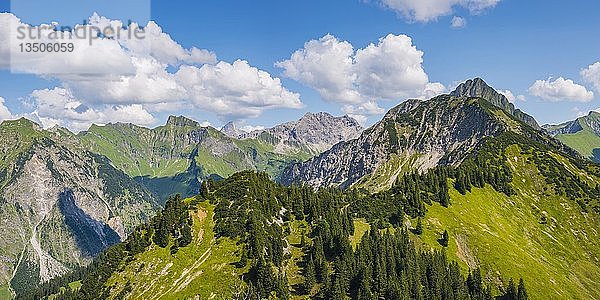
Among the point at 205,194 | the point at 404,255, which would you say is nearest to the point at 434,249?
the point at 404,255

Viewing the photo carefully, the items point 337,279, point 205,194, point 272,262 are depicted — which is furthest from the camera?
point 205,194

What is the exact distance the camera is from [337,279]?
454 ft

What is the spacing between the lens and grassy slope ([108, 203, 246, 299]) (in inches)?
5620

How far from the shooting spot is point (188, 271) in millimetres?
152750

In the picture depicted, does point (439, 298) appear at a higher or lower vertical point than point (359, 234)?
lower

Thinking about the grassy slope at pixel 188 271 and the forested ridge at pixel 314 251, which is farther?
the grassy slope at pixel 188 271

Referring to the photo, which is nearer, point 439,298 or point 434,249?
point 439,298

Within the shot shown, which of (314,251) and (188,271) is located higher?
(314,251)

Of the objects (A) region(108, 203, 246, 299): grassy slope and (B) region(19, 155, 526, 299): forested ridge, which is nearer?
(B) region(19, 155, 526, 299): forested ridge

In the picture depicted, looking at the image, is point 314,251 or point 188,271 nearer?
point 188,271

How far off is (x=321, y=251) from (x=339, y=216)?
95.1 ft

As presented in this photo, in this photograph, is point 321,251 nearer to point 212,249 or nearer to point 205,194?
point 212,249

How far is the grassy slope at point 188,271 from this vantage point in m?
143

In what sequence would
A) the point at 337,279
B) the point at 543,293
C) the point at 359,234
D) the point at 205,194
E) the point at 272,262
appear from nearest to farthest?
the point at 337,279
the point at 272,262
the point at 543,293
the point at 359,234
the point at 205,194
